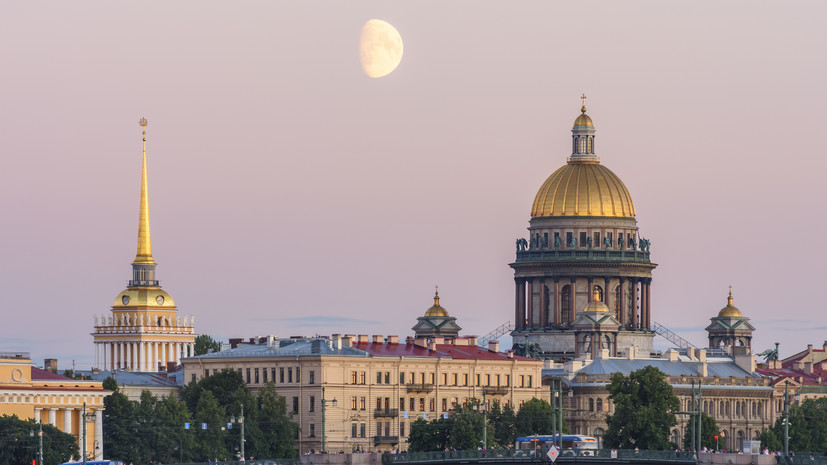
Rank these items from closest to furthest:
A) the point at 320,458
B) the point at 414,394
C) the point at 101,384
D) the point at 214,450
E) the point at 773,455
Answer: the point at 773,455, the point at 320,458, the point at 214,450, the point at 101,384, the point at 414,394

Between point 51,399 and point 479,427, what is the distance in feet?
83.0

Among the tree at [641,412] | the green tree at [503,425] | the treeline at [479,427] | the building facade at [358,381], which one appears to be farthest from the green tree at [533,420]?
the tree at [641,412]

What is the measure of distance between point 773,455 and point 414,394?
176ft

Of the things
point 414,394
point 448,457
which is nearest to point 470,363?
point 414,394

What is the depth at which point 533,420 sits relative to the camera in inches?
7234

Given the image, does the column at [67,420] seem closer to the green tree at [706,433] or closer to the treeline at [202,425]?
the treeline at [202,425]

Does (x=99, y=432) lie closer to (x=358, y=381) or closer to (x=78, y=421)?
(x=78, y=421)

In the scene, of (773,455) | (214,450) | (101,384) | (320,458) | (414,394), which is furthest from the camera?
(414,394)

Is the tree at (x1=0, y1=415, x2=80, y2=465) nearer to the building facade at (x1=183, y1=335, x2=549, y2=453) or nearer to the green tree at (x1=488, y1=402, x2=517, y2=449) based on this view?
the building facade at (x1=183, y1=335, x2=549, y2=453)

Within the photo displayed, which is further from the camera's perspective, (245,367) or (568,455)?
(245,367)

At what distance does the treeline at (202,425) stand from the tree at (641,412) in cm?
1950

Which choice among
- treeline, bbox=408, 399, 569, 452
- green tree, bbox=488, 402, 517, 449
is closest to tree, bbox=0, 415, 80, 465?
treeline, bbox=408, 399, 569, 452

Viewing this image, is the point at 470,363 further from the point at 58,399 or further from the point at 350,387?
the point at 58,399

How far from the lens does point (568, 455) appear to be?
145 meters
